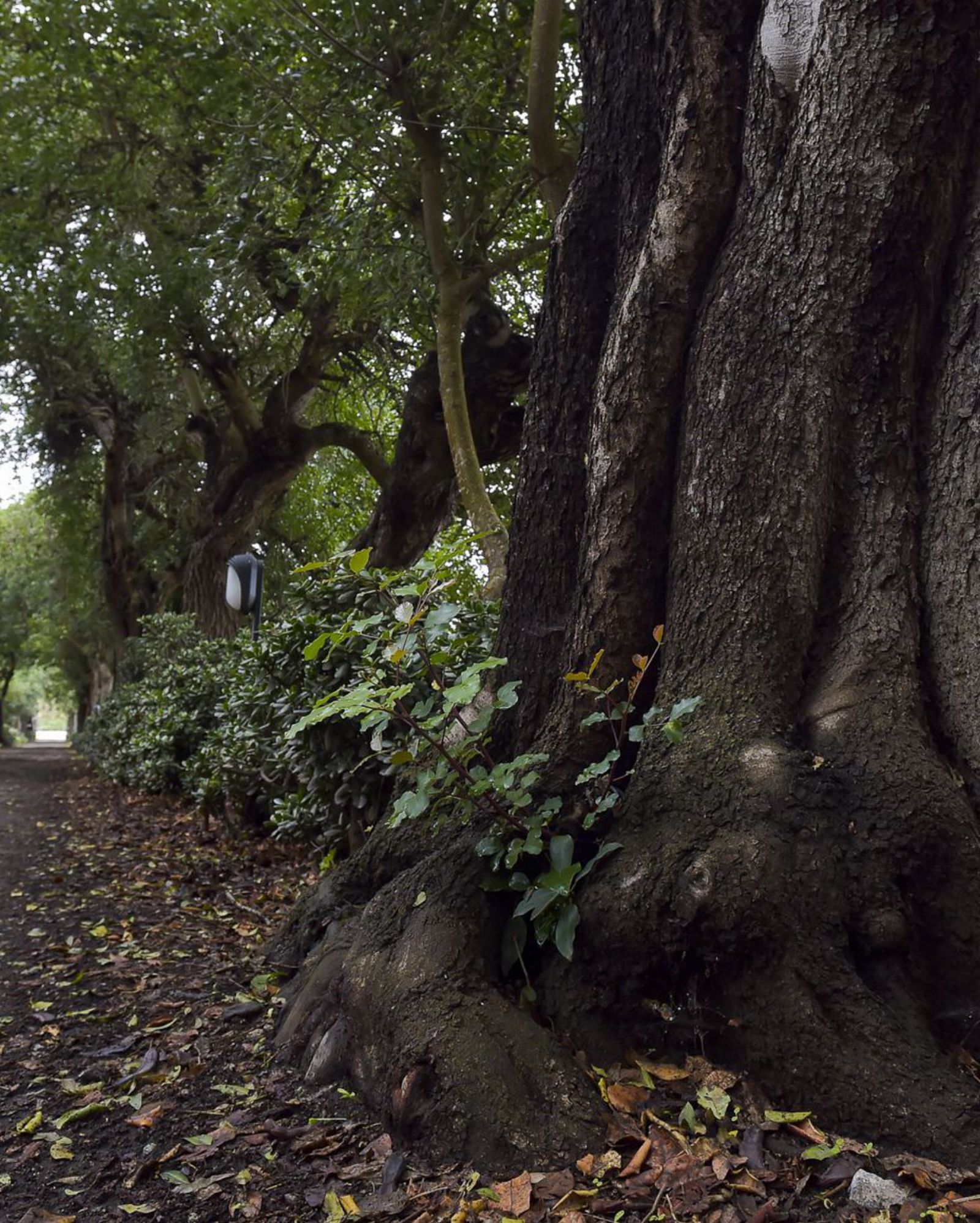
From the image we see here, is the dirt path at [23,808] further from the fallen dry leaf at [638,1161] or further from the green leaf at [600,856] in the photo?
the fallen dry leaf at [638,1161]

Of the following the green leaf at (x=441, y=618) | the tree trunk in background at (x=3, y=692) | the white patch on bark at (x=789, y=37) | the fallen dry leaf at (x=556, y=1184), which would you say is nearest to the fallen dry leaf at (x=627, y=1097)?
the fallen dry leaf at (x=556, y=1184)

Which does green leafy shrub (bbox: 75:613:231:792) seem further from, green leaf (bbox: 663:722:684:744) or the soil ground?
green leaf (bbox: 663:722:684:744)

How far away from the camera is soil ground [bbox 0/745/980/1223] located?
212 cm

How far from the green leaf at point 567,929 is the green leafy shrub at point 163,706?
753cm

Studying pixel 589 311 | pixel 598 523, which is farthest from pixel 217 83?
pixel 598 523

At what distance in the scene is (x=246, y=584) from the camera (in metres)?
10.4

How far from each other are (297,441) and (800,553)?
13.4 m

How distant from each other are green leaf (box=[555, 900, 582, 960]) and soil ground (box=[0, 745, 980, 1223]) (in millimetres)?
334

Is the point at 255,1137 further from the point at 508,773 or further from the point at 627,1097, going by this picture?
the point at 508,773

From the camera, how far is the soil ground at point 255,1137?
2.12m

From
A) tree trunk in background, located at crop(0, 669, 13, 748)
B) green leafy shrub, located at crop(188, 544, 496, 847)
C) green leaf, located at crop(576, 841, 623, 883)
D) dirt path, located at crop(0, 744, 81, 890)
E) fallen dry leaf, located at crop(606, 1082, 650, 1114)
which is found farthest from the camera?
tree trunk in background, located at crop(0, 669, 13, 748)

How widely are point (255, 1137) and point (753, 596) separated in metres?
2.03

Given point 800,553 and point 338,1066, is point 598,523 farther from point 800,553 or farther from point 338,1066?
point 338,1066

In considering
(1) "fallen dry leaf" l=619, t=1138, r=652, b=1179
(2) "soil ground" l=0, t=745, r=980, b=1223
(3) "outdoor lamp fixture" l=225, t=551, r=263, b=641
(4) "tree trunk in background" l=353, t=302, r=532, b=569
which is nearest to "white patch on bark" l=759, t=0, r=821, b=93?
(2) "soil ground" l=0, t=745, r=980, b=1223
